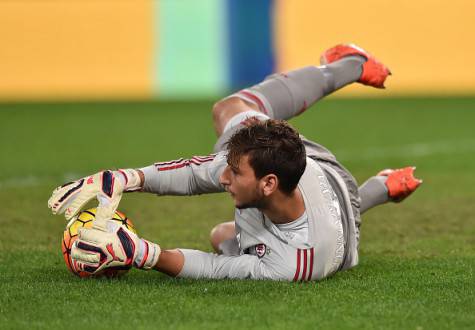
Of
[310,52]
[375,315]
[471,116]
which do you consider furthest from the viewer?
[310,52]

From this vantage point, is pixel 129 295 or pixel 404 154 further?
pixel 404 154

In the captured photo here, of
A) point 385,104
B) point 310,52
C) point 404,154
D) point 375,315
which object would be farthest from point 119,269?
point 310,52

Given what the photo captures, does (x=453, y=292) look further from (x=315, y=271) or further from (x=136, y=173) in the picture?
(x=136, y=173)

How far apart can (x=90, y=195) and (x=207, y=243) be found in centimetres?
159

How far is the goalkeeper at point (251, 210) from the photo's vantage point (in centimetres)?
515

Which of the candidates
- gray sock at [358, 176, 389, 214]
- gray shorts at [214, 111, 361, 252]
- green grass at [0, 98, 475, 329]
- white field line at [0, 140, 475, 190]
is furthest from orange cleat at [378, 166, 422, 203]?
white field line at [0, 140, 475, 190]

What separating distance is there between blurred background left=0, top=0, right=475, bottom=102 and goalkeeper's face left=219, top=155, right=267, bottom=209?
47.4 ft

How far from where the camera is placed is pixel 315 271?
5371mm

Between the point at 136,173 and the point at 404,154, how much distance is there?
6.83 metres

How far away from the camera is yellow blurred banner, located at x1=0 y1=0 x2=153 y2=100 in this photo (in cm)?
1920

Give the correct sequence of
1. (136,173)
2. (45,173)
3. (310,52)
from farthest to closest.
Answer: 1. (310,52)
2. (45,173)
3. (136,173)

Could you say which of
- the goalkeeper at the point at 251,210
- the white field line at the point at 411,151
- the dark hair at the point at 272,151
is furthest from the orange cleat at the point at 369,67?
the white field line at the point at 411,151

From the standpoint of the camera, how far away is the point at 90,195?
5.27 meters

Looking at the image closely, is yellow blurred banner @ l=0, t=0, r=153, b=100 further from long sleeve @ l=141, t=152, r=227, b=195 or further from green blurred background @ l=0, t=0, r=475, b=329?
long sleeve @ l=141, t=152, r=227, b=195
